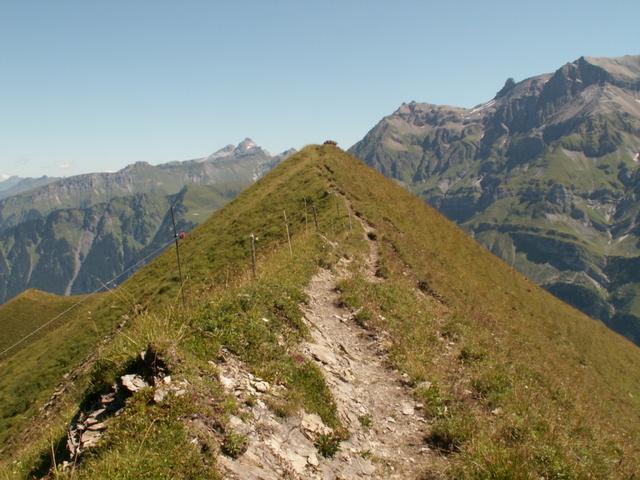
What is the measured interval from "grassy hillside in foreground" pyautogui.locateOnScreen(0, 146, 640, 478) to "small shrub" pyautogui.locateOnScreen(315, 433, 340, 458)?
769mm

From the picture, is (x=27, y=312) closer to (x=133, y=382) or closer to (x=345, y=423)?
(x=133, y=382)

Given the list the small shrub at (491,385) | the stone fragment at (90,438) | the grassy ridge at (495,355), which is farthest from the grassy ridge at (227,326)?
the small shrub at (491,385)

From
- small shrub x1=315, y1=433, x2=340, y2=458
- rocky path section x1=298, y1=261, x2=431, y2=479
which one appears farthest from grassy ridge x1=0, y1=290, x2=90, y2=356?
small shrub x1=315, y1=433, x2=340, y2=458

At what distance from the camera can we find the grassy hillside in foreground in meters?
10.2

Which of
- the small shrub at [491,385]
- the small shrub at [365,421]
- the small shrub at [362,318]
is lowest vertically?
the small shrub at [491,385]

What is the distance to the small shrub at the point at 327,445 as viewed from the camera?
37.0 ft

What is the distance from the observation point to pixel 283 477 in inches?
380

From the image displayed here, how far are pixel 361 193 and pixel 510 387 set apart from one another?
34413 millimetres

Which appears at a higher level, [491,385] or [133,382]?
[133,382]

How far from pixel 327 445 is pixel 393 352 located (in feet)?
25.5

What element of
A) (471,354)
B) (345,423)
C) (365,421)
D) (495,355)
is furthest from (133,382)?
(495,355)

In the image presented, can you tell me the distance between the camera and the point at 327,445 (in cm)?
1136

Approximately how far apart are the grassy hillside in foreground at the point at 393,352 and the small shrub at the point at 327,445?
769mm

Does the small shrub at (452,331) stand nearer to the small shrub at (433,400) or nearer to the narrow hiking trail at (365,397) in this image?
the narrow hiking trail at (365,397)
